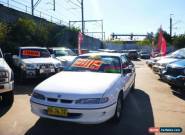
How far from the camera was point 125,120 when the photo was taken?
565 cm

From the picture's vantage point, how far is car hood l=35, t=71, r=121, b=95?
4746 millimetres

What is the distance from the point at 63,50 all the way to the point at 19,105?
341 inches

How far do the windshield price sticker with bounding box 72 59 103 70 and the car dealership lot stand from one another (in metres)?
1.37

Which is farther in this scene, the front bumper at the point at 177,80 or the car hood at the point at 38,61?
the car hood at the point at 38,61

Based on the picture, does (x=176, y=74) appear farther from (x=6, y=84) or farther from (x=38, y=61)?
(x=6, y=84)

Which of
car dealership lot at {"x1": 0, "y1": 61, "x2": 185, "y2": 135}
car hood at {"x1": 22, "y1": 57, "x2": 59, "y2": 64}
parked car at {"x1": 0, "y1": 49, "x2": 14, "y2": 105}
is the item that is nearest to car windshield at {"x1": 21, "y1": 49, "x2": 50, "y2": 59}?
car hood at {"x1": 22, "y1": 57, "x2": 59, "y2": 64}

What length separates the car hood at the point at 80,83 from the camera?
475 centimetres

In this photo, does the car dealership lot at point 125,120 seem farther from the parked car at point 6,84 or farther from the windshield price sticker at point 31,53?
the windshield price sticker at point 31,53

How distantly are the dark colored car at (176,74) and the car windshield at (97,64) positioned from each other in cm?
306

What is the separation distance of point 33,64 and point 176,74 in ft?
17.8

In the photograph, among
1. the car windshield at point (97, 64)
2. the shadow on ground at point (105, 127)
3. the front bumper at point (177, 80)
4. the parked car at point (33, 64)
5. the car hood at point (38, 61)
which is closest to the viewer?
the shadow on ground at point (105, 127)

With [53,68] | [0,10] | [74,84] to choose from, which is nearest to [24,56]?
[53,68]

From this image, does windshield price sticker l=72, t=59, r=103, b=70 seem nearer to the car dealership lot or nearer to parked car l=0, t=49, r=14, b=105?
the car dealership lot

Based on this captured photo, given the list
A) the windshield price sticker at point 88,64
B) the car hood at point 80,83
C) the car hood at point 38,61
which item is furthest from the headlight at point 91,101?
the car hood at point 38,61
